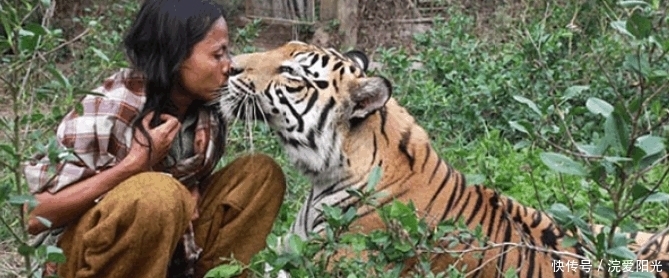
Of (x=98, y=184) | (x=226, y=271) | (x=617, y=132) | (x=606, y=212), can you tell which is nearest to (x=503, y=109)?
(x=98, y=184)

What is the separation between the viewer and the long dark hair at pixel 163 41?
303 cm

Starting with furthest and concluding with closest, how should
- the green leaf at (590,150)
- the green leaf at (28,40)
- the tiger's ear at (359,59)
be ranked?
the tiger's ear at (359,59) → the green leaf at (28,40) → the green leaf at (590,150)

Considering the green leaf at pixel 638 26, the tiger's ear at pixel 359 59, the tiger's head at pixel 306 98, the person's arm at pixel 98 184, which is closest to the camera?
the green leaf at pixel 638 26

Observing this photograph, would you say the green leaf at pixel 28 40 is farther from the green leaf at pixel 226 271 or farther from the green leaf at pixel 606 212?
the green leaf at pixel 606 212

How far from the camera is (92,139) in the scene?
2.96 m

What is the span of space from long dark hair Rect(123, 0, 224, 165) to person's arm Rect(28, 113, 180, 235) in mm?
41

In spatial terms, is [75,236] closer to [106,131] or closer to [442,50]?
[106,131]

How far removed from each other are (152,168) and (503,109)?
7.73 feet

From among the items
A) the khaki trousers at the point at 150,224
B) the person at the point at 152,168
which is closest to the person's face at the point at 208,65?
the person at the point at 152,168

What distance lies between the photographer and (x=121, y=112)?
119 inches

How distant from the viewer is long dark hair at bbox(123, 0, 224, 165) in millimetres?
3031

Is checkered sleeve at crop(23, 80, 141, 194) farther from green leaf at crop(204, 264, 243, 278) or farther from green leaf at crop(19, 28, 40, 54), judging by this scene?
green leaf at crop(19, 28, 40, 54)

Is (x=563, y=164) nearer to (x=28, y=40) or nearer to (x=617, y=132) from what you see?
(x=617, y=132)

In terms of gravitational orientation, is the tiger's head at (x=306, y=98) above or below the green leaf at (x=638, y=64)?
below
